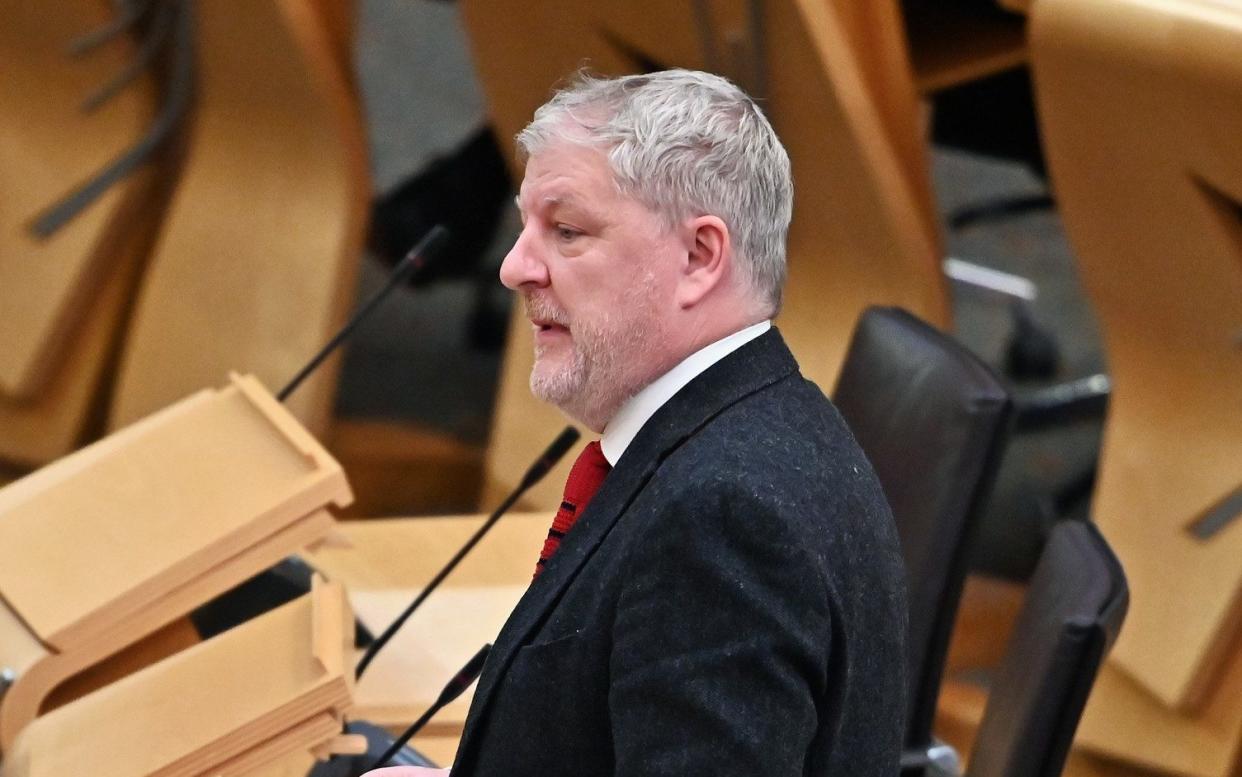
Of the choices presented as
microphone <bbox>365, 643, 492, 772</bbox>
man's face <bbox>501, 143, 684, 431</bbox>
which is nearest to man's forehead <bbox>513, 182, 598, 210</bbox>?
man's face <bbox>501, 143, 684, 431</bbox>

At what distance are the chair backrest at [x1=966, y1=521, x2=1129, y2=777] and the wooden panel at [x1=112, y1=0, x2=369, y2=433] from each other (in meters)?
1.68

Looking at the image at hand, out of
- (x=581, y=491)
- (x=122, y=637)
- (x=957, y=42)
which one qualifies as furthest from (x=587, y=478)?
(x=957, y=42)

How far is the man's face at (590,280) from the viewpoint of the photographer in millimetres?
1001

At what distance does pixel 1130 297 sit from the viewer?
2.23m

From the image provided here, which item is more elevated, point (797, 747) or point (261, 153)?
point (797, 747)

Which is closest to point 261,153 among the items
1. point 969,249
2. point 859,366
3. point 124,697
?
point 859,366

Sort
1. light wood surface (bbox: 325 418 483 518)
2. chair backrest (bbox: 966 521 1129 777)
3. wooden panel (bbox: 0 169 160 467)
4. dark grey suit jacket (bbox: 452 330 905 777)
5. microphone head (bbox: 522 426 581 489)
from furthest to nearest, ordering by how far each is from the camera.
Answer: light wood surface (bbox: 325 418 483 518) → wooden panel (bbox: 0 169 160 467) → microphone head (bbox: 522 426 581 489) → chair backrest (bbox: 966 521 1129 777) → dark grey suit jacket (bbox: 452 330 905 777)

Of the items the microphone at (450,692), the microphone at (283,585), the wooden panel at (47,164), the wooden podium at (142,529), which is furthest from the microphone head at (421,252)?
the wooden panel at (47,164)

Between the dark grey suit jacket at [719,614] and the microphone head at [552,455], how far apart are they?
48 centimetres

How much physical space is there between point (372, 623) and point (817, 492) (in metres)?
0.79

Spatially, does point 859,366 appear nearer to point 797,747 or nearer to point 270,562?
point 270,562

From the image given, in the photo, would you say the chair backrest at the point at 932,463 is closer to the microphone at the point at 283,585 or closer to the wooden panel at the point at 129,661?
the microphone at the point at 283,585

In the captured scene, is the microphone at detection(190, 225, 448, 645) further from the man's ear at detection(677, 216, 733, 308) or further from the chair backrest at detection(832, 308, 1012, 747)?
the man's ear at detection(677, 216, 733, 308)

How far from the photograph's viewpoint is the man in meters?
0.90
